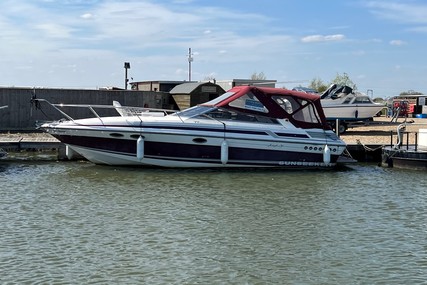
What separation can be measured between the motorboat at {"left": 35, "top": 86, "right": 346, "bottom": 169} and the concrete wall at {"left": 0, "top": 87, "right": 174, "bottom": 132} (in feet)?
28.9

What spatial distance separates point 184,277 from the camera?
8344mm

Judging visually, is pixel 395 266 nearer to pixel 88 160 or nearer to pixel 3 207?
pixel 3 207

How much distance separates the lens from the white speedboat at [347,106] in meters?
29.2

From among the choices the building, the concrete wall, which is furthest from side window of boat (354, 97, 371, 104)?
the concrete wall

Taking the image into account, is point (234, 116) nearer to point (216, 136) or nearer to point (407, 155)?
point (216, 136)

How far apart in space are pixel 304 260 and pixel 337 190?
21.9 ft

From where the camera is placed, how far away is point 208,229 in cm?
1106

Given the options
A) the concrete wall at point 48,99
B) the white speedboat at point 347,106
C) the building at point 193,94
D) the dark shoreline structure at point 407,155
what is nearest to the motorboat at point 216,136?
the dark shoreline structure at point 407,155

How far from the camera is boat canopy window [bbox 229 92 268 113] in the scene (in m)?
18.5

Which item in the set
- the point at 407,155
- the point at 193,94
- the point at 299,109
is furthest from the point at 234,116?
the point at 193,94

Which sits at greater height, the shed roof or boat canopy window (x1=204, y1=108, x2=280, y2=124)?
the shed roof

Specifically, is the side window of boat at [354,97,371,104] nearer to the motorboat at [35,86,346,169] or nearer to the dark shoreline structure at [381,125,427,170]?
the dark shoreline structure at [381,125,427,170]

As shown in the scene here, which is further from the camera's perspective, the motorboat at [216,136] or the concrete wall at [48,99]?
the concrete wall at [48,99]

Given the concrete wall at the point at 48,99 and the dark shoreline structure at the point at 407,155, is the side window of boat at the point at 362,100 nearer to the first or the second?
the dark shoreline structure at the point at 407,155
